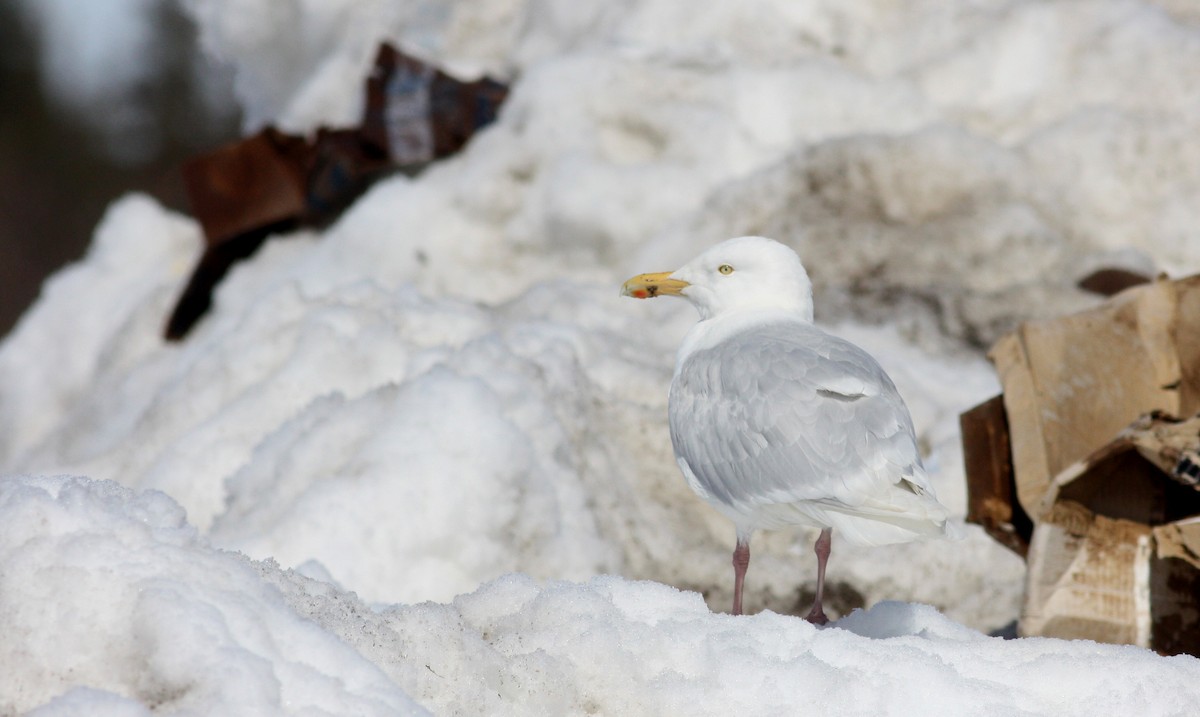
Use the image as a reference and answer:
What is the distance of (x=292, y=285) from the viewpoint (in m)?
4.26

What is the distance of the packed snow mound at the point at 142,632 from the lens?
129cm

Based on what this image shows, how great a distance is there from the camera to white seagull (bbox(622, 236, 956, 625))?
2.02 metres

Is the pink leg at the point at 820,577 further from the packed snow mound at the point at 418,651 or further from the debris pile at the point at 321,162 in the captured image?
the debris pile at the point at 321,162

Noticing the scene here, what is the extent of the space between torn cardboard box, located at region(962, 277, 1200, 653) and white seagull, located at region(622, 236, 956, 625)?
1.85 feet

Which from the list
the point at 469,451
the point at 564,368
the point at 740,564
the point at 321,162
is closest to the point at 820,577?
the point at 740,564

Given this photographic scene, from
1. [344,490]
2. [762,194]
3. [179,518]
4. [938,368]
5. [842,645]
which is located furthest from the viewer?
[762,194]

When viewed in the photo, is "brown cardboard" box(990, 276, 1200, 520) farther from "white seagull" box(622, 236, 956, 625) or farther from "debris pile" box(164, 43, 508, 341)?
"debris pile" box(164, 43, 508, 341)

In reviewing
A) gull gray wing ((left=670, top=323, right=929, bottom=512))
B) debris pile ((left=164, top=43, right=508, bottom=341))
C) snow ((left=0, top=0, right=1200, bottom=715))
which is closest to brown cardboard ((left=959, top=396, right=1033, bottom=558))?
snow ((left=0, top=0, right=1200, bottom=715))

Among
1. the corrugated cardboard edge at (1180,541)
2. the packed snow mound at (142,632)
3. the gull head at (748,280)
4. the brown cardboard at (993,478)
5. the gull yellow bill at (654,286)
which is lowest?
the brown cardboard at (993,478)

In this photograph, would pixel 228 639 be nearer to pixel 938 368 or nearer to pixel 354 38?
pixel 938 368

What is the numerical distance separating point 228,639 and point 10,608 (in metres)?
0.25

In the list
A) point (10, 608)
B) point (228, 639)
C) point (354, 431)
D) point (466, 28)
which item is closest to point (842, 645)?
point (228, 639)

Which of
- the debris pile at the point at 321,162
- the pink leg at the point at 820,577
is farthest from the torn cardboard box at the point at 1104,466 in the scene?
the debris pile at the point at 321,162

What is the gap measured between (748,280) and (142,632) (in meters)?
1.64
